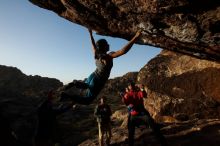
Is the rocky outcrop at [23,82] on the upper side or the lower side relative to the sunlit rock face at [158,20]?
upper

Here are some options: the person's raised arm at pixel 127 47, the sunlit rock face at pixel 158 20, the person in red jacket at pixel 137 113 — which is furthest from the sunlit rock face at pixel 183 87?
the person's raised arm at pixel 127 47

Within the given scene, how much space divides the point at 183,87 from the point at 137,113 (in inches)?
442

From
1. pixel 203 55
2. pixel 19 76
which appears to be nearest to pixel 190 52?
pixel 203 55

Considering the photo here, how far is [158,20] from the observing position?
1173cm

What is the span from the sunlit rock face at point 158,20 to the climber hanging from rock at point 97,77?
137cm

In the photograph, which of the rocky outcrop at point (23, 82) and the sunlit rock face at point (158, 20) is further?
the rocky outcrop at point (23, 82)

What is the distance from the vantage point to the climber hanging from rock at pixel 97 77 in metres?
10.3

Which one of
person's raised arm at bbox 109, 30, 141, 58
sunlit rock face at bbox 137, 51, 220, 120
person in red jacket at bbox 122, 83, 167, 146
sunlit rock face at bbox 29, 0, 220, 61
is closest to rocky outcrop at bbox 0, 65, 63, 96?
sunlit rock face at bbox 137, 51, 220, 120

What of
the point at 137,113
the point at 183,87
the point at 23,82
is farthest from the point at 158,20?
the point at 23,82

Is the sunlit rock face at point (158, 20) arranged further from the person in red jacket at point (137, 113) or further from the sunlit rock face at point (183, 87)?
the sunlit rock face at point (183, 87)

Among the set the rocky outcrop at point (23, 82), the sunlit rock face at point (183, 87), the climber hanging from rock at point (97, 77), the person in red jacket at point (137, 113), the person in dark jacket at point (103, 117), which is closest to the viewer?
the climber hanging from rock at point (97, 77)

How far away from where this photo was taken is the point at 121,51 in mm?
10422

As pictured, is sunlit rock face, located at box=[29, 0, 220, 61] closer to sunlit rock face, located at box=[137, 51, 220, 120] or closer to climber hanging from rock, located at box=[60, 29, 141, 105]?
climber hanging from rock, located at box=[60, 29, 141, 105]

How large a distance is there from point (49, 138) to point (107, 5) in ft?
18.3
